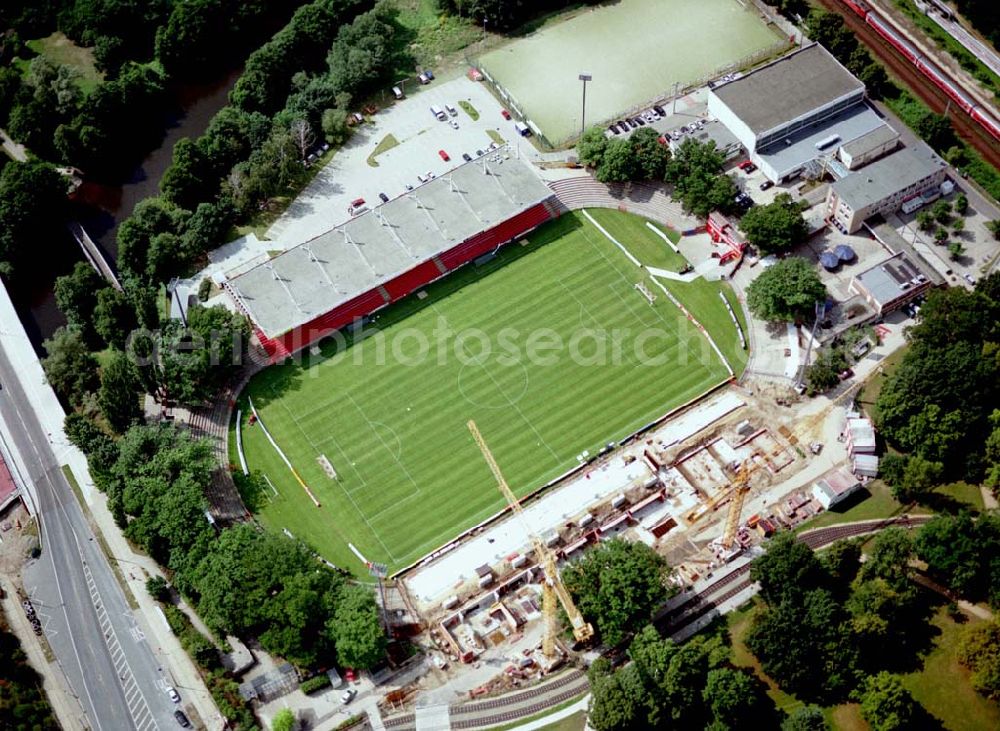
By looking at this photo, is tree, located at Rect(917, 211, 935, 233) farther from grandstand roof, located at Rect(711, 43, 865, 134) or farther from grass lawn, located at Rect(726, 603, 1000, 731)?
grass lawn, located at Rect(726, 603, 1000, 731)

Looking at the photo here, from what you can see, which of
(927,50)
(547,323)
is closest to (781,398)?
(547,323)

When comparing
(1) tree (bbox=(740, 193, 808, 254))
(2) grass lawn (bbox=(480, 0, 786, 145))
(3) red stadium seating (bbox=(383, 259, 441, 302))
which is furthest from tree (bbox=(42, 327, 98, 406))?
(1) tree (bbox=(740, 193, 808, 254))

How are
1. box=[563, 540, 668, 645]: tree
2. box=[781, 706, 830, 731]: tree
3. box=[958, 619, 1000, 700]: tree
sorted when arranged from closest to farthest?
box=[781, 706, 830, 731]: tree, box=[958, 619, 1000, 700]: tree, box=[563, 540, 668, 645]: tree

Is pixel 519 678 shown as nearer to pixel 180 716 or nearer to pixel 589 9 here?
pixel 180 716

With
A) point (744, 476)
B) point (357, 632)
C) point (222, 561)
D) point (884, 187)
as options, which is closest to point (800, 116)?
point (884, 187)

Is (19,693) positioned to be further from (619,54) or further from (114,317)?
(619,54)

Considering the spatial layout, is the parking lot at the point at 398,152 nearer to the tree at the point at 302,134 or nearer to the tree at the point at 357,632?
the tree at the point at 302,134
